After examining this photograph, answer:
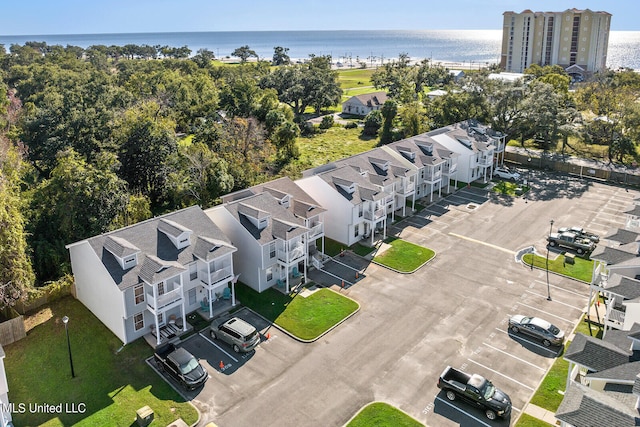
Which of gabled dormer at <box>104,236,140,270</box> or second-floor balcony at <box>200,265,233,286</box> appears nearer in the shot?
gabled dormer at <box>104,236,140,270</box>

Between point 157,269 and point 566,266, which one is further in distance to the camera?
point 566,266

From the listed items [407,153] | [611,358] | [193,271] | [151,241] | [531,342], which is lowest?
[531,342]

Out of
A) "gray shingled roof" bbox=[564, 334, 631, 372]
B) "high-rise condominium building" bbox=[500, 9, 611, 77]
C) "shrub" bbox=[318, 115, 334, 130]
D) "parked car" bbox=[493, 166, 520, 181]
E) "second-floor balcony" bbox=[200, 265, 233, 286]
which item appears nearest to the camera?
"gray shingled roof" bbox=[564, 334, 631, 372]

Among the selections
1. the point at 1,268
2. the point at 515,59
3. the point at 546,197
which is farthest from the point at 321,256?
the point at 515,59

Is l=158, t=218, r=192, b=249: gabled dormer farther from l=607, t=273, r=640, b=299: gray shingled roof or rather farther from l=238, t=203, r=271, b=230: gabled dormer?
l=607, t=273, r=640, b=299: gray shingled roof

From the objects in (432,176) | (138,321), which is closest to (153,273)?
(138,321)

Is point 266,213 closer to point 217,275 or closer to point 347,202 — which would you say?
point 217,275

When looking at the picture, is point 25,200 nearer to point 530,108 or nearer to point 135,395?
point 135,395

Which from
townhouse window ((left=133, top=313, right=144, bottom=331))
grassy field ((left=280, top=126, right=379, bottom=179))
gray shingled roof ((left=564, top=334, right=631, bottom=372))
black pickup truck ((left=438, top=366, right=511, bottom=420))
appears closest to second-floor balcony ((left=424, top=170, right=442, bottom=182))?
grassy field ((left=280, top=126, right=379, bottom=179))
